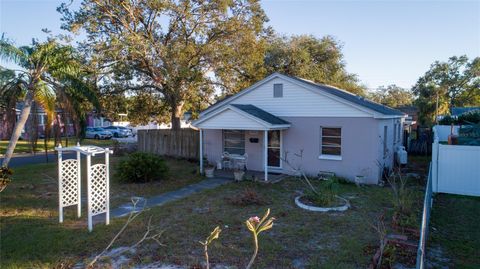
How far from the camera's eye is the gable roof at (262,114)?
Result: 13.6 meters

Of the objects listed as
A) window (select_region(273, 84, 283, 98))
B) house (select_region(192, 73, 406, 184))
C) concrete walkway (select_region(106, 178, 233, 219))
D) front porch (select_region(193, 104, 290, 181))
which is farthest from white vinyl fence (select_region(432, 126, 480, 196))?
concrete walkway (select_region(106, 178, 233, 219))

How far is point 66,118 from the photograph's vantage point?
38.8ft

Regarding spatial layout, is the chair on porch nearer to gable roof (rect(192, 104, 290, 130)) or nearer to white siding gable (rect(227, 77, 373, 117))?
gable roof (rect(192, 104, 290, 130))

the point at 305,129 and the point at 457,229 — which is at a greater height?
the point at 305,129

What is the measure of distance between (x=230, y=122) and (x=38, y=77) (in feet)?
23.4

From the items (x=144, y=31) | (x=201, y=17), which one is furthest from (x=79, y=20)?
(x=201, y=17)

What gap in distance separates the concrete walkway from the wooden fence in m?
5.25

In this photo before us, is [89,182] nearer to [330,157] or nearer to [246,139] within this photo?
[246,139]

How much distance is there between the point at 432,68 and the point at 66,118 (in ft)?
159

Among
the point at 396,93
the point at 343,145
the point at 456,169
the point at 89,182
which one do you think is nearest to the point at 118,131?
the point at 343,145

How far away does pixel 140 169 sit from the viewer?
12.8 metres

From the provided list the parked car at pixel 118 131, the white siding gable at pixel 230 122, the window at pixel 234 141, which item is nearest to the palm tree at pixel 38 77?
the white siding gable at pixel 230 122

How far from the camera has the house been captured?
12969mm

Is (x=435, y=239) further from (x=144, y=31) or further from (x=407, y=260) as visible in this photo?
(x=144, y=31)
